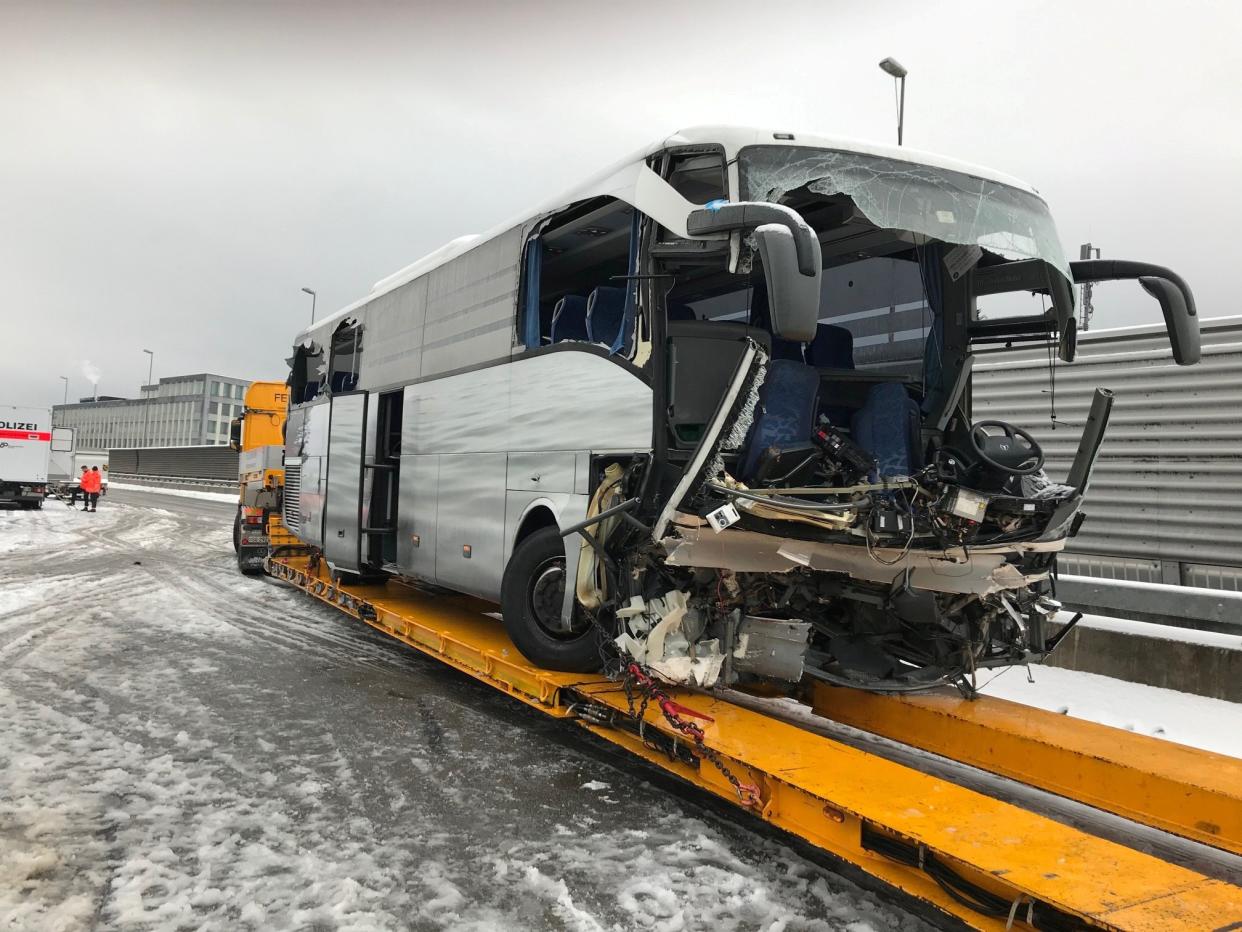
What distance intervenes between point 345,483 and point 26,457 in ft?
88.6

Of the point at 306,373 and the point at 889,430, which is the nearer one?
the point at 889,430

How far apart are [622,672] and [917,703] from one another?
69.4 inches

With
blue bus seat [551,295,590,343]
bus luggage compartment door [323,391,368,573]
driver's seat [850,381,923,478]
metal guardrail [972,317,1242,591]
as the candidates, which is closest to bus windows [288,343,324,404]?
bus luggage compartment door [323,391,368,573]

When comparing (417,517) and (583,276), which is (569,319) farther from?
(417,517)

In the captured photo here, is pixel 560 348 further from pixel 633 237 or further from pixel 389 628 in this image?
pixel 389 628

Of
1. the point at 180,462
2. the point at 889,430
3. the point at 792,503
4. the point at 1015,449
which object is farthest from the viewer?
the point at 180,462

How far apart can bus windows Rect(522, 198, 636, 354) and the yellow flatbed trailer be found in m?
2.18

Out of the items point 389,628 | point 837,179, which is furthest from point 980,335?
point 389,628

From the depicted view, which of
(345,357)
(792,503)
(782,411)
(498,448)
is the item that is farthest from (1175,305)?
(345,357)

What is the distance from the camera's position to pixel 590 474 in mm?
5039

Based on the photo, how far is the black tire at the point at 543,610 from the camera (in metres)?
5.39

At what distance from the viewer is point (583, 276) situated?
20.1 feet

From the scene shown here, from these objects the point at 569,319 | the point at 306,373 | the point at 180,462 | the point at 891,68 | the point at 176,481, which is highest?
the point at 891,68

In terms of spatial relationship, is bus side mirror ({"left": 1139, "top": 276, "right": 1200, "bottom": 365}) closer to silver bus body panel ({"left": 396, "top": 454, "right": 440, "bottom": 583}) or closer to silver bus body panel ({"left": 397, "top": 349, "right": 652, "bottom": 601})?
silver bus body panel ({"left": 397, "top": 349, "right": 652, "bottom": 601})
